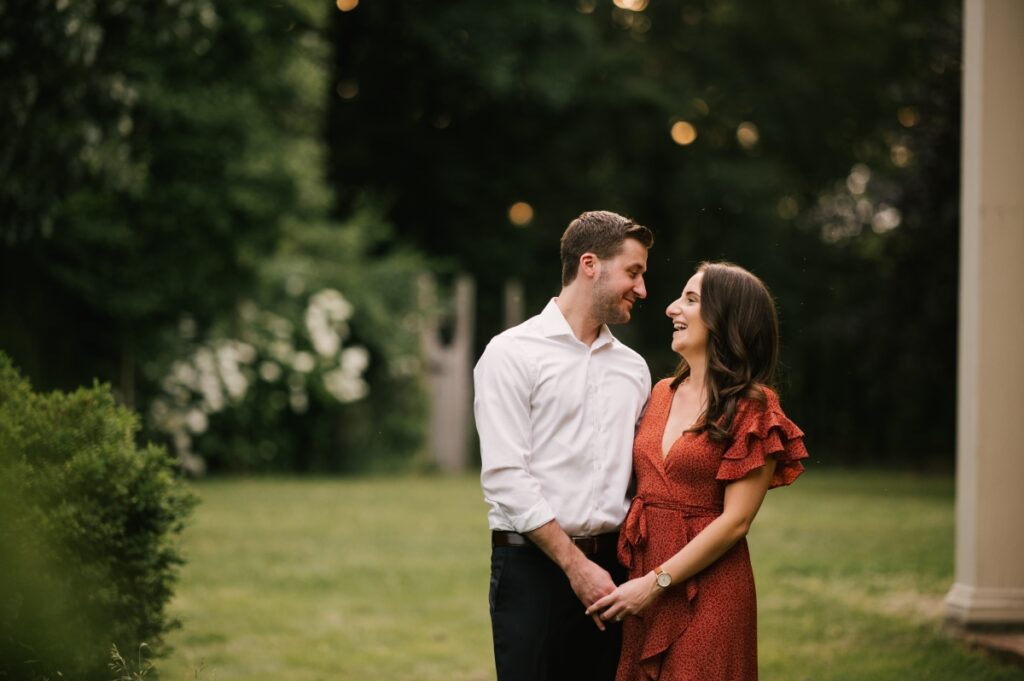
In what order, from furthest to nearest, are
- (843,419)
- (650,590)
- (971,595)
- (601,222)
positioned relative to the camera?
(843,419) < (971,595) < (601,222) < (650,590)

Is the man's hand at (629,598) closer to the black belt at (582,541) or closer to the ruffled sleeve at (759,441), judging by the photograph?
the black belt at (582,541)

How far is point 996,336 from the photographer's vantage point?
608cm

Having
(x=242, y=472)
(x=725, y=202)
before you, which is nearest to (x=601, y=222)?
(x=242, y=472)

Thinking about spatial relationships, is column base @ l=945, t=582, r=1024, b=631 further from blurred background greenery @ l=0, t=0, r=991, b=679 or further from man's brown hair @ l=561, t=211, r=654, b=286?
man's brown hair @ l=561, t=211, r=654, b=286

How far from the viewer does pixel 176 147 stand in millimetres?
13484

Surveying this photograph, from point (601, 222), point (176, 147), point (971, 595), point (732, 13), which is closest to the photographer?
point (601, 222)

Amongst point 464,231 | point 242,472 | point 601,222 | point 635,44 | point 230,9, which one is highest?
point 635,44

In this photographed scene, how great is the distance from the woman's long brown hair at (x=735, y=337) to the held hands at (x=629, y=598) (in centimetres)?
46

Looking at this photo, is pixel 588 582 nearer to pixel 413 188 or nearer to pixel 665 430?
pixel 665 430

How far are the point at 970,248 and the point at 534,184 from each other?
1704 cm

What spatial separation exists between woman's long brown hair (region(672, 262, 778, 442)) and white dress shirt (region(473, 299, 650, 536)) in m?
0.34

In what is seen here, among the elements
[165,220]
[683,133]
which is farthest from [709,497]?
[683,133]

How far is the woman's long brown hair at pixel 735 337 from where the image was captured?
11.6 feet

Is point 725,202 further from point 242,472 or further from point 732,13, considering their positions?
point 242,472
